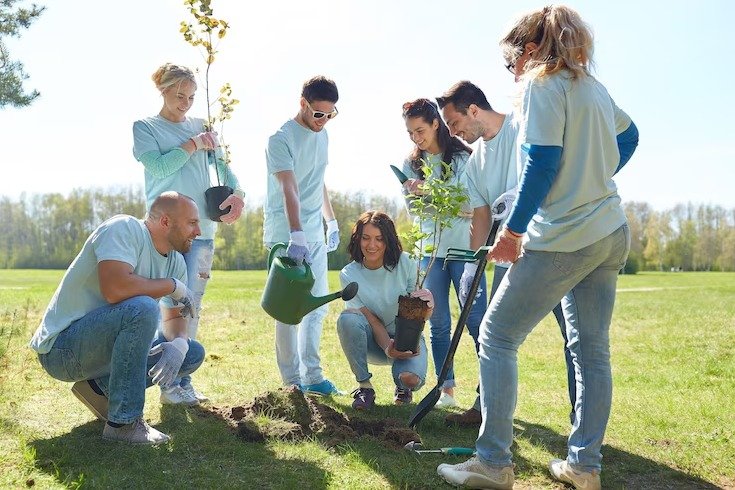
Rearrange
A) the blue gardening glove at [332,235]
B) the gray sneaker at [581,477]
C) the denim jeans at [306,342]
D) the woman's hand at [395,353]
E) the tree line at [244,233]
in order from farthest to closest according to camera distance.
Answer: the tree line at [244,233], the blue gardening glove at [332,235], the denim jeans at [306,342], the woman's hand at [395,353], the gray sneaker at [581,477]

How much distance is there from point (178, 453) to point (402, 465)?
3.16ft

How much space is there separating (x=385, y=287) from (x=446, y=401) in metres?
0.75

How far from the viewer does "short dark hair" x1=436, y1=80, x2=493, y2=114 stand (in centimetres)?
371

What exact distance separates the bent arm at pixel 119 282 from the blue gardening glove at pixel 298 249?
893 mm

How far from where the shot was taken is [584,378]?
2.80 m

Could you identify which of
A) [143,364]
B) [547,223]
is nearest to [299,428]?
[143,364]

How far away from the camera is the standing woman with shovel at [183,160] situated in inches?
159

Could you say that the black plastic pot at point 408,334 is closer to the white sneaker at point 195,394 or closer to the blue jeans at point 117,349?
the white sneaker at point 195,394

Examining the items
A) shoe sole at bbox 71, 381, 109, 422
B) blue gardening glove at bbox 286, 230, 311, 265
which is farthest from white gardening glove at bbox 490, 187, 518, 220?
shoe sole at bbox 71, 381, 109, 422

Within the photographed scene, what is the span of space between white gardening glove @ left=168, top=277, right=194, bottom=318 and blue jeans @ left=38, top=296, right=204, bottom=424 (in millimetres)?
148

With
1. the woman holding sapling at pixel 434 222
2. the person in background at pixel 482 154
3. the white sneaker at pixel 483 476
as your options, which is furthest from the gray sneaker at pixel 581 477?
the woman holding sapling at pixel 434 222

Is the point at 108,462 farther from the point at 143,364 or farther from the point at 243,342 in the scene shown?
the point at 243,342

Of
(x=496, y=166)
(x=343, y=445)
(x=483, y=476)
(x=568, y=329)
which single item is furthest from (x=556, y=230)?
(x=343, y=445)

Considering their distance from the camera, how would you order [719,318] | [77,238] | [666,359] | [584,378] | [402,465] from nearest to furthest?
1. [584,378]
2. [402,465]
3. [666,359]
4. [719,318]
5. [77,238]
